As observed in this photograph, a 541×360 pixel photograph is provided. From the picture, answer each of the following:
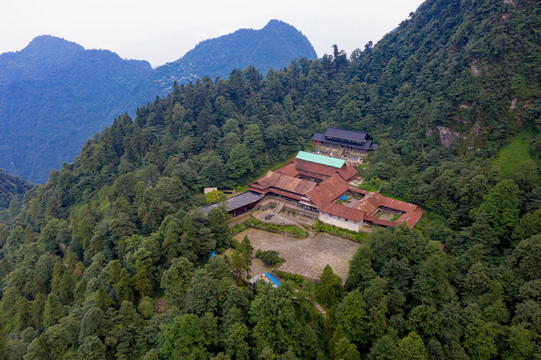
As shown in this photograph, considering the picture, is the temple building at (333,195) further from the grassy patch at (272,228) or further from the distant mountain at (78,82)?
the distant mountain at (78,82)

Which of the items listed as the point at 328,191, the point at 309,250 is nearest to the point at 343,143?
the point at 328,191

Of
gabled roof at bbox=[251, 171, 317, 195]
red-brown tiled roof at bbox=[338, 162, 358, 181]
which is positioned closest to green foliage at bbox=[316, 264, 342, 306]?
gabled roof at bbox=[251, 171, 317, 195]

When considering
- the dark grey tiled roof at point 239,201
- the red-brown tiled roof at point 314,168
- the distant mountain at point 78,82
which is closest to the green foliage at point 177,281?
the dark grey tiled roof at point 239,201

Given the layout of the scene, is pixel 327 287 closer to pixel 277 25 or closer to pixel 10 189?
pixel 10 189

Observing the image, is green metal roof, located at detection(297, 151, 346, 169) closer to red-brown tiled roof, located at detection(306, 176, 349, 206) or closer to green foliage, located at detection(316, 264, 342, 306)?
red-brown tiled roof, located at detection(306, 176, 349, 206)

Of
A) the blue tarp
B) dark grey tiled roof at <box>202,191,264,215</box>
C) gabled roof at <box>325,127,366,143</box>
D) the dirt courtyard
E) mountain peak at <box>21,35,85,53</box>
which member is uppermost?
mountain peak at <box>21,35,85,53</box>

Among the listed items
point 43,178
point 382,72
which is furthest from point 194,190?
point 43,178
